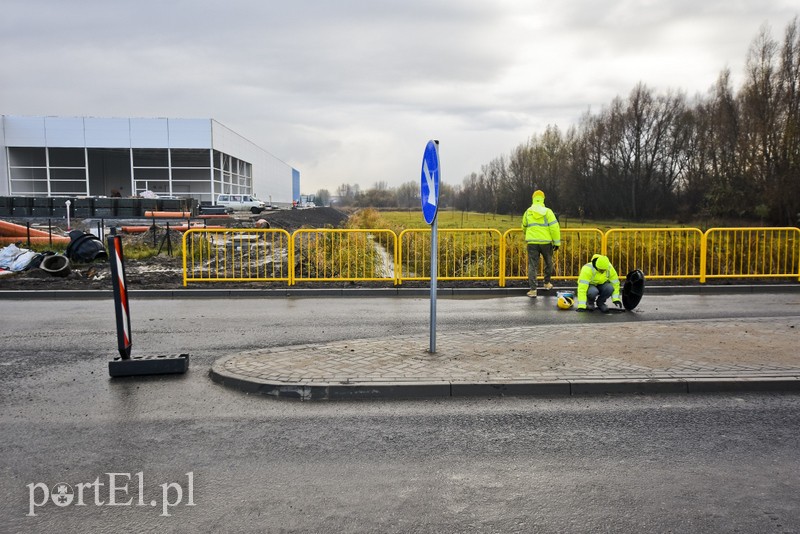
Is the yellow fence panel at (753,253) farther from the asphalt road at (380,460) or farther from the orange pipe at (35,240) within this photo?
the orange pipe at (35,240)

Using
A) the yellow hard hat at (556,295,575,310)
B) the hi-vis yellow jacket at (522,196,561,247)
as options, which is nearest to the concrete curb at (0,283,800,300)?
the hi-vis yellow jacket at (522,196,561,247)

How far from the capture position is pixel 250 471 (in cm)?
420

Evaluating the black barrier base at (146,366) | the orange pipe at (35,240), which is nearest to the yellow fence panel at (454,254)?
the black barrier base at (146,366)

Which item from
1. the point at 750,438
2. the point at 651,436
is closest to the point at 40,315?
the point at 651,436

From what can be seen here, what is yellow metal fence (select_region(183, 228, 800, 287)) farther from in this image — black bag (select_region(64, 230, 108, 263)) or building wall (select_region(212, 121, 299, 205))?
building wall (select_region(212, 121, 299, 205))

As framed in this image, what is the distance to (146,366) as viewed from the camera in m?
6.64

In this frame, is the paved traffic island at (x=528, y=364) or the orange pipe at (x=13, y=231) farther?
the orange pipe at (x=13, y=231)

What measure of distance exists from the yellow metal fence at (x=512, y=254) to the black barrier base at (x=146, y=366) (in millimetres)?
7779

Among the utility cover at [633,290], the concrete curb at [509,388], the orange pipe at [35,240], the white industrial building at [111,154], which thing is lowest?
the concrete curb at [509,388]

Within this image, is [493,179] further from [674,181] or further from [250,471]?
[250,471]

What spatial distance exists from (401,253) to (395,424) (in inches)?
379

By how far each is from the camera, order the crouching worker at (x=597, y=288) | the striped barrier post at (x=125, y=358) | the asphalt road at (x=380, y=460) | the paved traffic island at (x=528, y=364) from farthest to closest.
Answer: the crouching worker at (x=597, y=288), the striped barrier post at (x=125, y=358), the paved traffic island at (x=528, y=364), the asphalt road at (x=380, y=460)

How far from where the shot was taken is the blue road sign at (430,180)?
6.79 m

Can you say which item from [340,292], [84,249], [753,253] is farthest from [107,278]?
[753,253]
